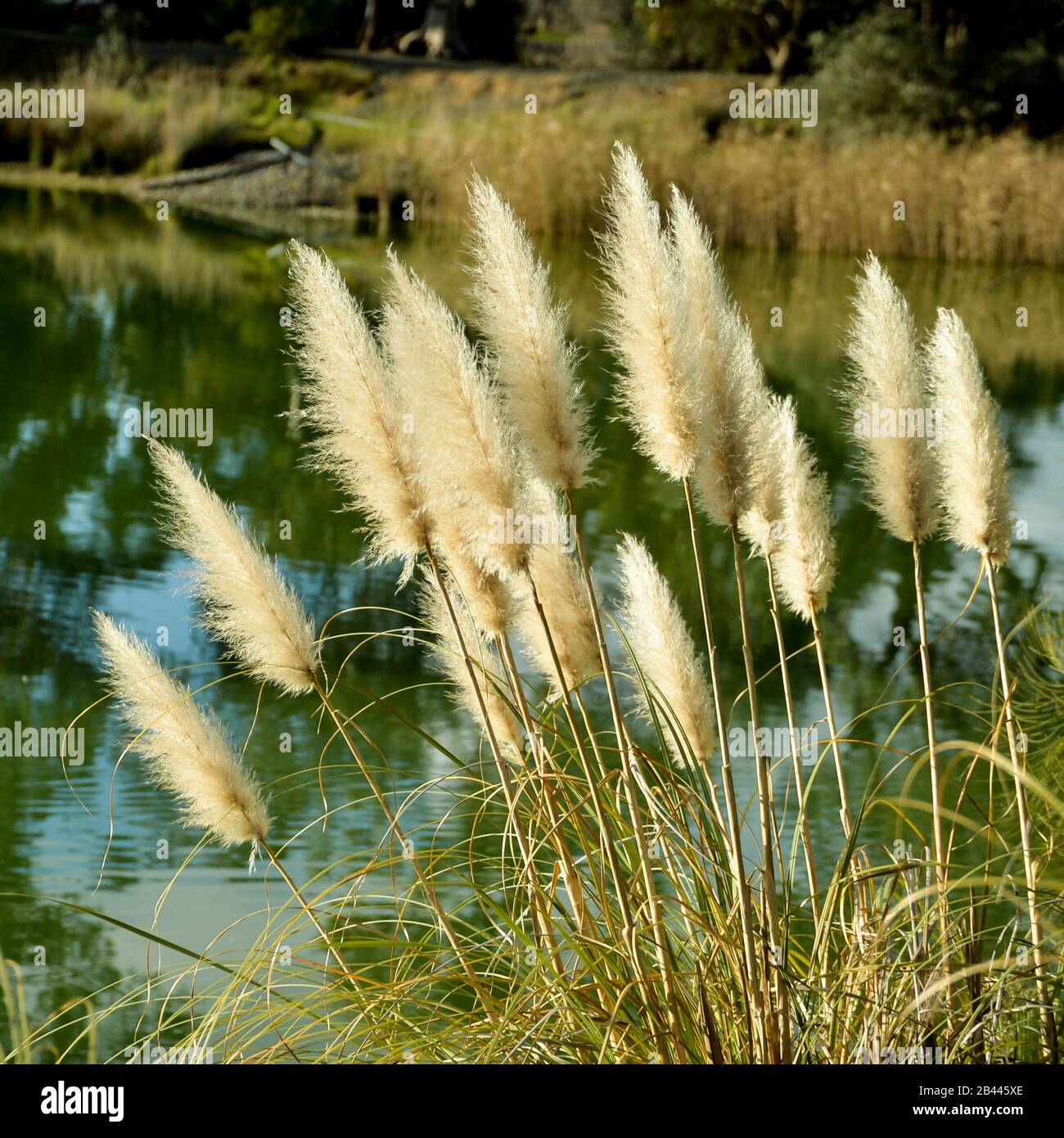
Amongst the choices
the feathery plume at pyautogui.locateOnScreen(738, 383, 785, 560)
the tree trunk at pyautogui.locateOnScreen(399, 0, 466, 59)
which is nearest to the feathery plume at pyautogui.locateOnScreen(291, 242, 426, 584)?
the feathery plume at pyautogui.locateOnScreen(738, 383, 785, 560)

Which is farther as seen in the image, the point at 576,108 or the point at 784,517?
the point at 576,108

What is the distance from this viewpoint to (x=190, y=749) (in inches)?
59.6

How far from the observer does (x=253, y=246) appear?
12734 mm

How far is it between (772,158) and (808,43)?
400cm

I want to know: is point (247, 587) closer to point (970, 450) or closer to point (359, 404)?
point (359, 404)

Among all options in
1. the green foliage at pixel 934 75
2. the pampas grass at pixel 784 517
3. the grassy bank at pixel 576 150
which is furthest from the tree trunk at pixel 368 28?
the pampas grass at pixel 784 517

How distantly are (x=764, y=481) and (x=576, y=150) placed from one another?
12207 mm

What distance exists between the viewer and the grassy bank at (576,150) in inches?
477

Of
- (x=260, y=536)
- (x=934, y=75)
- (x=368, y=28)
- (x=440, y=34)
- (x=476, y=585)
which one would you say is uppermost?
(x=368, y=28)

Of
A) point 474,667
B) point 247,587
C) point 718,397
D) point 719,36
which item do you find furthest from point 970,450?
point 719,36

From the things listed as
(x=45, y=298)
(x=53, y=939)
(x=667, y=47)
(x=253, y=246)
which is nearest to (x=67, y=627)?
(x=53, y=939)

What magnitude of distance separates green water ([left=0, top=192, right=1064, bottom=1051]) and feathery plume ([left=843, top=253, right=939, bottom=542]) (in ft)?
2.11

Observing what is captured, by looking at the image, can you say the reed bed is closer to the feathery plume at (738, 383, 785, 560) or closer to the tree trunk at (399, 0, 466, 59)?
the feathery plume at (738, 383, 785, 560)

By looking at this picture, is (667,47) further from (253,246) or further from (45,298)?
(45,298)
